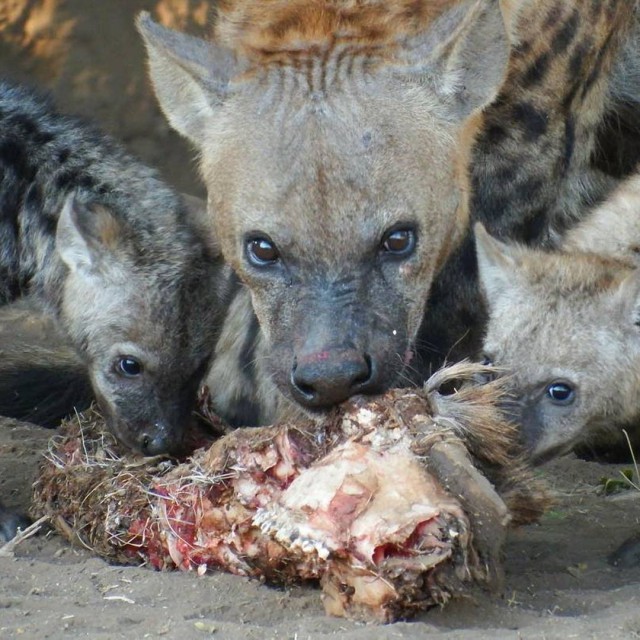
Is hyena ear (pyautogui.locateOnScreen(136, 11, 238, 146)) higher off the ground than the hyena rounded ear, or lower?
higher

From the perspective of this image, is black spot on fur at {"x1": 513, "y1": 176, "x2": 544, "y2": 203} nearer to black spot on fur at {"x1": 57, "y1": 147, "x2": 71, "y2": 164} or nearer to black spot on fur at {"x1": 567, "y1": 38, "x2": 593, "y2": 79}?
black spot on fur at {"x1": 567, "y1": 38, "x2": 593, "y2": 79}

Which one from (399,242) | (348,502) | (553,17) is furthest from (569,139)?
(348,502)

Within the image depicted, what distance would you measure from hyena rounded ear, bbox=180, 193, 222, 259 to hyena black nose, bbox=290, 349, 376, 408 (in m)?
1.02

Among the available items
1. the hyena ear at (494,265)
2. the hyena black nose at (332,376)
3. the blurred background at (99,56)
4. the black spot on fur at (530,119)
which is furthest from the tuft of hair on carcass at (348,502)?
the blurred background at (99,56)

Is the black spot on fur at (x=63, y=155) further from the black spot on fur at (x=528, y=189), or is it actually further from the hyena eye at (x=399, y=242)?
the black spot on fur at (x=528, y=189)

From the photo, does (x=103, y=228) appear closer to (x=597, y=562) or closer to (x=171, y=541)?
(x=171, y=541)

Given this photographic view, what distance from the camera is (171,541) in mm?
3613

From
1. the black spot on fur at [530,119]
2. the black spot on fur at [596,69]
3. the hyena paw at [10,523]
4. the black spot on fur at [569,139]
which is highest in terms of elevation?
the black spot on fur at [596,69]

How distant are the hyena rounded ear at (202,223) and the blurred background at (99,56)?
2368 mm

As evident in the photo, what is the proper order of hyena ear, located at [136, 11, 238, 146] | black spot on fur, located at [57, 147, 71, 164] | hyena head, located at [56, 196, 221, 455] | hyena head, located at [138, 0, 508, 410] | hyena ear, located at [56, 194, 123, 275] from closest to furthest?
1. hyena head, located at [138, 0, 508, 410]
2. hyena ear, located at [136, 11, 238, 146]
3. hyena head, located at [56, 196, 221, 455]
4. hyena ear, located at [56, 194, 123, 275]
5. black spot on fur, located at [57, 147, 71, 164]

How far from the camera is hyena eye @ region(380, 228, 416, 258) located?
3896mm

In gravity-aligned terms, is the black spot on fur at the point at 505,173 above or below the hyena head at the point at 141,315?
above

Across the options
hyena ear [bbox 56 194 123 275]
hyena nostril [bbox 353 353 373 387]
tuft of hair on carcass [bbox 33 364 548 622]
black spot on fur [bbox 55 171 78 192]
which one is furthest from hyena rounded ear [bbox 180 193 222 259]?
hyena nostril [bbox 353 353 373 387]

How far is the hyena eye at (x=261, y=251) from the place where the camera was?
13.0 ft
